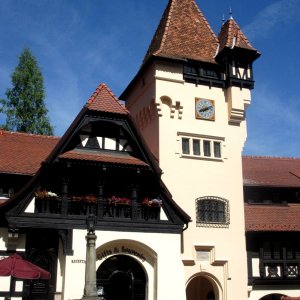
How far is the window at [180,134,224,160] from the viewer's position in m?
23.6

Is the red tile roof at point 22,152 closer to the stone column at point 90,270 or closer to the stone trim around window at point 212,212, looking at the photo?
the stone column at point 90,270

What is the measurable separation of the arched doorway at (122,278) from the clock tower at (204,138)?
98.7 inches

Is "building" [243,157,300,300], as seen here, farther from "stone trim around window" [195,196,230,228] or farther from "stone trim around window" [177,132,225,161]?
"stone trim around window" [177,132,225,161]

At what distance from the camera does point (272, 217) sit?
80.2ft

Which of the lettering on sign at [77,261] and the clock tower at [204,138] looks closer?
the lettering on sign at [77,261]

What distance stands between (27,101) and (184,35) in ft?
41.1

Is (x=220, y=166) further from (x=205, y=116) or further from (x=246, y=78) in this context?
(x=246, y=78)

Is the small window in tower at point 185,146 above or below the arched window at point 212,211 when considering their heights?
above

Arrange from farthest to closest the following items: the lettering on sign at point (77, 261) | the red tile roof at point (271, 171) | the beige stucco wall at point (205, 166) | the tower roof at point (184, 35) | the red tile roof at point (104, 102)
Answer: the red tile roof at point (271, 171)
the tower roof at point (184, 35)
the beige stucco wall at point (205, 166)
the red tile roof at point (104, 102)
the lettering on sign at point (77, 261)

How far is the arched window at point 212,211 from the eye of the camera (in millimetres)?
22812

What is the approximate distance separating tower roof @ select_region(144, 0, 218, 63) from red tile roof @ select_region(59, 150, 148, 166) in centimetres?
573

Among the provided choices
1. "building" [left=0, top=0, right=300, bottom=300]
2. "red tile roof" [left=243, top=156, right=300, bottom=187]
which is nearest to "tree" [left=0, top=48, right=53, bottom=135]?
"building" [left=0, top=0, right=300, bottom=300]

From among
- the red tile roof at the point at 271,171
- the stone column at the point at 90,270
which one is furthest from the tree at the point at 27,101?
the stone column at the point at 90,270

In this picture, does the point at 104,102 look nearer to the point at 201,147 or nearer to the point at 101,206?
the point at 101,206
